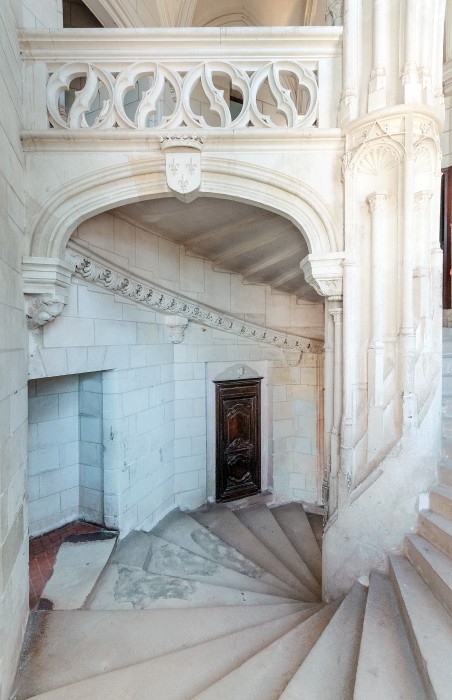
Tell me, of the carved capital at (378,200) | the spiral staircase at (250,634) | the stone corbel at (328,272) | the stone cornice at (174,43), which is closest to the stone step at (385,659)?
the spiral staircase at (250,634)

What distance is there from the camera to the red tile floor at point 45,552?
7.06ft

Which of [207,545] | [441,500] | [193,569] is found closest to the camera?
[441,500]

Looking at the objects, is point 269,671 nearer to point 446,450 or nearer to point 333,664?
point 333,664

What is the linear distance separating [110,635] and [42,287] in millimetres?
1752

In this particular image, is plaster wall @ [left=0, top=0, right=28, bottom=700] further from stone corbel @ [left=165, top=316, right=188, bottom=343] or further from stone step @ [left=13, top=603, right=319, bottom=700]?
stone corbel @ [left=165, top=316, right=188, bottom=343]

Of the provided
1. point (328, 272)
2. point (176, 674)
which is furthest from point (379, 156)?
point (176, 674)

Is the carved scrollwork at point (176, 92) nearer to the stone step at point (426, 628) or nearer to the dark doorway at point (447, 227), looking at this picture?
the stone step at point (426, 628)

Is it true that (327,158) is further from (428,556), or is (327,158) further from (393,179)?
(428,556)

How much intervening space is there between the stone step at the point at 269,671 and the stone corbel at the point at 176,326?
2.31 m

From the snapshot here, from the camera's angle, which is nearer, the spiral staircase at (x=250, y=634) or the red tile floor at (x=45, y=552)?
the spiral staircase at (x=250, y=634)

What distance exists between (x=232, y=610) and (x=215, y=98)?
2.73 meters

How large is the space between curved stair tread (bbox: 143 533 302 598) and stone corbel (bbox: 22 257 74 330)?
5.97 feet

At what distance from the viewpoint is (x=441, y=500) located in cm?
182

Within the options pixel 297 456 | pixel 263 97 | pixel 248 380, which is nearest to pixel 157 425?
pixel 248 380
